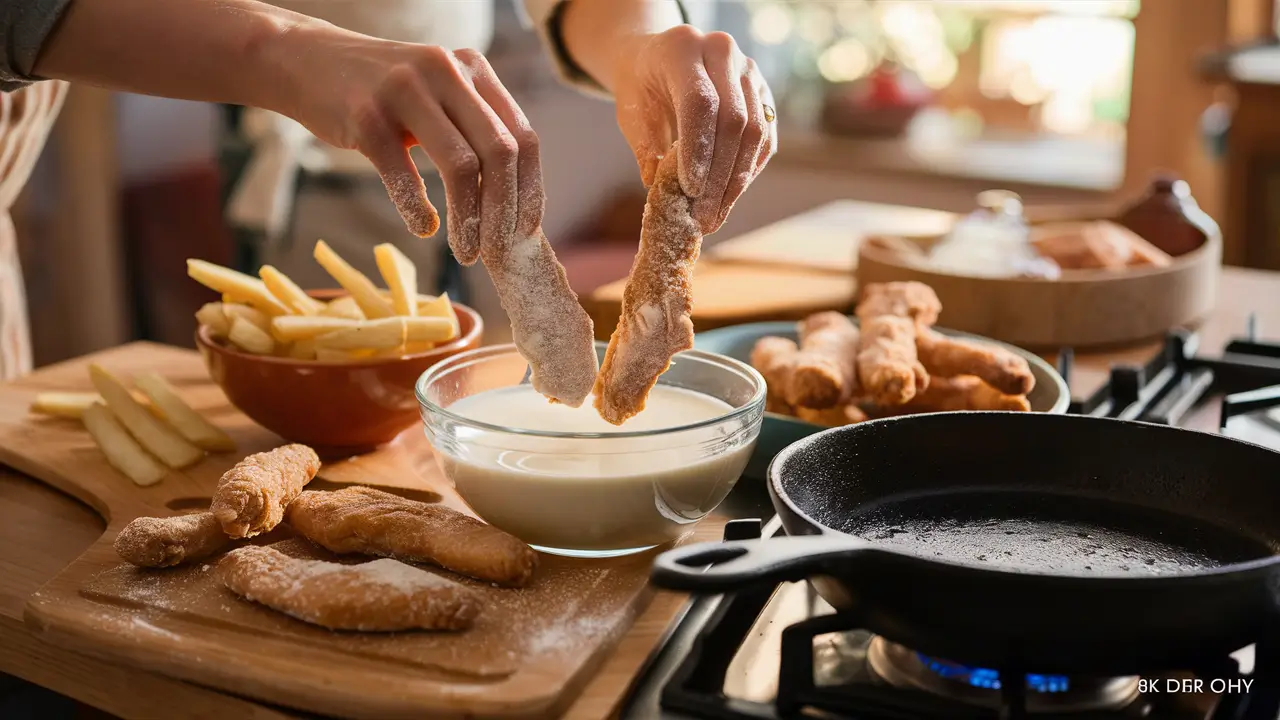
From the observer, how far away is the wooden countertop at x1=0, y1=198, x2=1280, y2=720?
0.92 metres

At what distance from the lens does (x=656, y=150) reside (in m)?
1.19

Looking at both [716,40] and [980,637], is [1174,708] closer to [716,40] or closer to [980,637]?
[980,637]

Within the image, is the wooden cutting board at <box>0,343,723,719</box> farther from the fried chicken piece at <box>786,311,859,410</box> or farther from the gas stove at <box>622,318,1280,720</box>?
the fried chicken piece at <box>786,311,859,410</box>

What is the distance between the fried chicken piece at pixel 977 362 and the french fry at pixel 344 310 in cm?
63

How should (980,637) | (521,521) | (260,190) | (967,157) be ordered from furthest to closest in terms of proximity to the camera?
1. (967,157)
2. (260,190)
3. (521,521)
4. (980,637)

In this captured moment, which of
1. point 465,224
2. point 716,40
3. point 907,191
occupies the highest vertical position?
point 716,40

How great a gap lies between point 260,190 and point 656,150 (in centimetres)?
227

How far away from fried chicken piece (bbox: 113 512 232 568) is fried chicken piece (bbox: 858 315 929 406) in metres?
0.65

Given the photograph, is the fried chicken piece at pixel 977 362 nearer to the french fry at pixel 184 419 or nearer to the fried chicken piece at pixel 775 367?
the fried chicken piece at pixel 775 367

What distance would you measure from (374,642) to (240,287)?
57 centimetres

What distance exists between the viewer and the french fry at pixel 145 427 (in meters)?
1.28

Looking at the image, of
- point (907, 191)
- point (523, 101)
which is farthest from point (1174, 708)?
point (907, 191)

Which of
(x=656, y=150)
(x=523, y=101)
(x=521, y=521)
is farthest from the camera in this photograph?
(x=523, y=101)

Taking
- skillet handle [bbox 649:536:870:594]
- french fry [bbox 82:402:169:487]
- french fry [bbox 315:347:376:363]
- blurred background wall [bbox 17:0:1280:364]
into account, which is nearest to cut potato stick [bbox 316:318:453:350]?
french fry [bbox 315:347:376:363]
